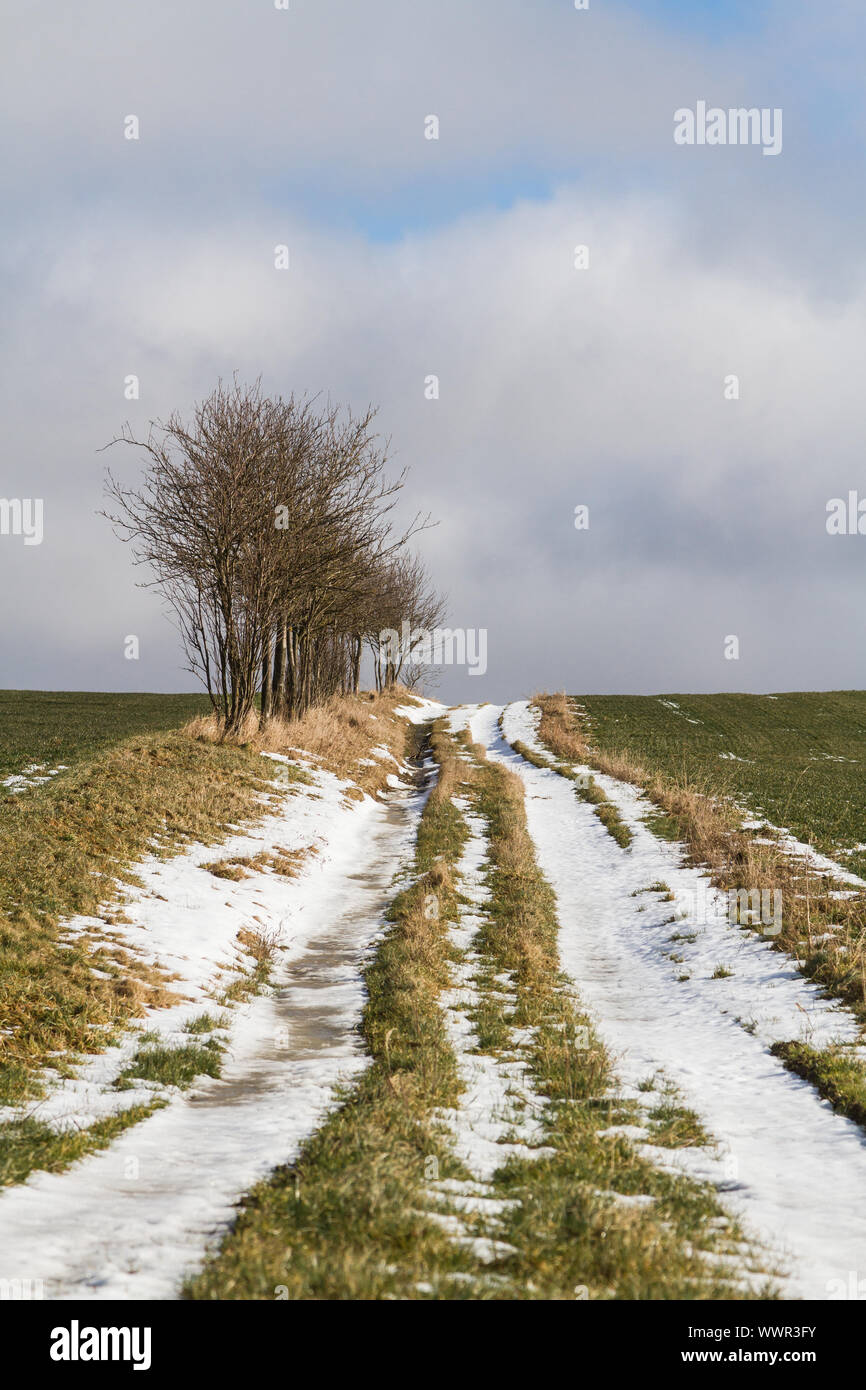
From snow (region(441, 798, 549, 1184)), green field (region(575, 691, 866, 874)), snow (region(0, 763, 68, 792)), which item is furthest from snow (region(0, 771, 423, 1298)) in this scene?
green field (region(575, 691, 866, 874))

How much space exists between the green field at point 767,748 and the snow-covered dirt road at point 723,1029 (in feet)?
16.2

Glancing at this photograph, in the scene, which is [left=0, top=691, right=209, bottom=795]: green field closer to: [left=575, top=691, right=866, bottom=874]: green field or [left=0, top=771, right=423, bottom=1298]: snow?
[left=0, top=771, right=423, bottom=1298]: snow

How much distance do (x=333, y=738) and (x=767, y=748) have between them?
1037 inches

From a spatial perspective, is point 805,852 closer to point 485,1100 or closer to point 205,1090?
point 485,1100

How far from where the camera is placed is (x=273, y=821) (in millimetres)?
20734

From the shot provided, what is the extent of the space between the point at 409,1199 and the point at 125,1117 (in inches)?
125

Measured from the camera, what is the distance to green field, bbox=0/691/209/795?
2569cm

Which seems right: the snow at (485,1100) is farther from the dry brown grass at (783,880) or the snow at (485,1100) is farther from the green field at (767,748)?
the green field at (767,748)

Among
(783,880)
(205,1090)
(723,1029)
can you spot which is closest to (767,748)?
(783,880)

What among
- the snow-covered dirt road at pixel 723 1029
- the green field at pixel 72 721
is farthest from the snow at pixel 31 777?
the snow-covered dirt road at pixel 723 1029
